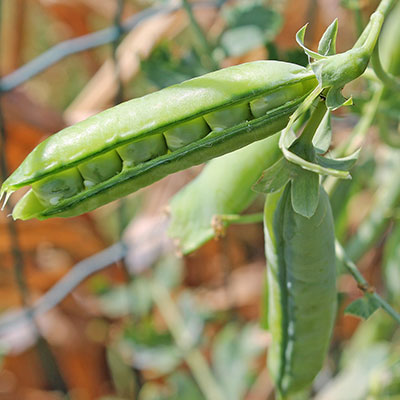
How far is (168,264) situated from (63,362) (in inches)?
18.2

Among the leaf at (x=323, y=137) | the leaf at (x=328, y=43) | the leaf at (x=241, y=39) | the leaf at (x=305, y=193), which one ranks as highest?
the leaf at (x=241, y=39)

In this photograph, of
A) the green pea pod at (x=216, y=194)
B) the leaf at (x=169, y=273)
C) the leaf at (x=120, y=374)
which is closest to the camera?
the green pea pod at (x=216, y=194)

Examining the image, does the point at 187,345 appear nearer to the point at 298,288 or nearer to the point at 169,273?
the point at 169,273

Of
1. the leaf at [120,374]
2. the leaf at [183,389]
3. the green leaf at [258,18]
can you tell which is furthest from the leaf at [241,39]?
the leaf at [120,374]

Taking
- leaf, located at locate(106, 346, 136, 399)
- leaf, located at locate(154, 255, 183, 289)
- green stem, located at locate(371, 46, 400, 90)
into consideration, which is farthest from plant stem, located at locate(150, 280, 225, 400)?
green stem, located at locate(371, 46, 400, 90)

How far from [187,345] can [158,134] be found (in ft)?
2.22

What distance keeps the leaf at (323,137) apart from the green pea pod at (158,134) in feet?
0.10

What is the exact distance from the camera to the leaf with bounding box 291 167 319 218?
1.13 feet

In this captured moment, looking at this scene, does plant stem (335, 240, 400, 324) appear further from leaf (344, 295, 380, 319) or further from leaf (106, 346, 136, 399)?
leaf (106, 346, 136, 399)

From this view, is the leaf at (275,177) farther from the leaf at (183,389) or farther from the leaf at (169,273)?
the leaf at (169,273)

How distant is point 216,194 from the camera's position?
0.47 metres

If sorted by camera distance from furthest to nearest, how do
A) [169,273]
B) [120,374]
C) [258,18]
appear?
[120,374]
[169,273]
[258,18]

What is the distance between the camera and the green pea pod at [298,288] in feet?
1.25

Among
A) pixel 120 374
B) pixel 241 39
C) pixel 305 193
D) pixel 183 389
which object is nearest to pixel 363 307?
pixel 305 193
